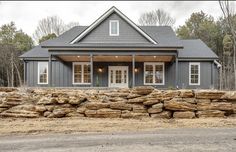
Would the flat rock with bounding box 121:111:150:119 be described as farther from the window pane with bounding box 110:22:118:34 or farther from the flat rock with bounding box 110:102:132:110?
the window pane with bounding box 110:22:118:34

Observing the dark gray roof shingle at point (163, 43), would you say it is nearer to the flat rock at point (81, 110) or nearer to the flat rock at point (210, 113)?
the flat rock at point (81, 110)

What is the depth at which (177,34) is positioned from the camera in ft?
Result: 135

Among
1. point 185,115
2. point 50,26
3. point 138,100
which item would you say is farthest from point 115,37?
point 50,26

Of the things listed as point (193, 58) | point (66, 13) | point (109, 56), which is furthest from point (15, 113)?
point (66, 13)

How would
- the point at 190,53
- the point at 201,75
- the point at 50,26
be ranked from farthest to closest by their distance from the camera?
the point at 50,26 < the point at 190,53 < the point at 201,75

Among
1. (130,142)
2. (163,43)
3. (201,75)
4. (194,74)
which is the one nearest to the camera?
(130,142)

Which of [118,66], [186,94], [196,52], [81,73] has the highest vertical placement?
[196,52]

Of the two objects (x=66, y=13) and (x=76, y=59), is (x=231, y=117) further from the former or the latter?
(x=66, y=13)

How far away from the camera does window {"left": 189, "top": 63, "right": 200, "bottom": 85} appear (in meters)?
21.5

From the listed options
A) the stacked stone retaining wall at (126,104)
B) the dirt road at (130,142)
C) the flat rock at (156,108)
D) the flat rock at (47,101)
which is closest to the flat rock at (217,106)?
Result: the stacked stone retaining wall at (126,104)

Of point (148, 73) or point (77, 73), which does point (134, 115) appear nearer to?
point (148, 73)

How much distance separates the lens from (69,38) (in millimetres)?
20875

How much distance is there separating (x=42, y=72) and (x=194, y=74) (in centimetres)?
1166

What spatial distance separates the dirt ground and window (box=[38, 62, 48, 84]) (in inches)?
362
